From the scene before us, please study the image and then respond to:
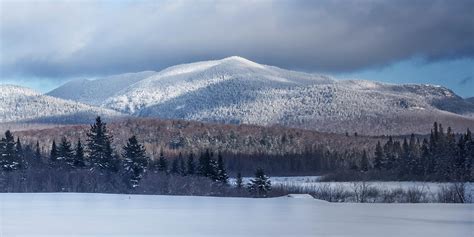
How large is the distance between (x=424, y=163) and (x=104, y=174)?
172ft

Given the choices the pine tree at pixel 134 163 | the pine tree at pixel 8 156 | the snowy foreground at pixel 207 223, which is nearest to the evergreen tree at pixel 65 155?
the pine tree at pixel 8 156

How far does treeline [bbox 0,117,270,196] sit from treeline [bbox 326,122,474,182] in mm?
35188

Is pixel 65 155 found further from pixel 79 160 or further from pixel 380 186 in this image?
pixel 380 186

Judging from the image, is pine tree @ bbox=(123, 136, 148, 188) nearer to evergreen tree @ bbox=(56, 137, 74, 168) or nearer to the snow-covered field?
evergreen tree @ bbox=(56, 137, 74, 168)

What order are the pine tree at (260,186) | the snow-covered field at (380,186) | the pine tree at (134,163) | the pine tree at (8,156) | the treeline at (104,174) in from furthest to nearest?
the pine tree at (8,156)
the pine tree at (134,163)
the snow-covered field at (380,186)
the treeline at (104,174)
the pine tree at (260,186)

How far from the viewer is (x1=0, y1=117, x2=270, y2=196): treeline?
78.1m

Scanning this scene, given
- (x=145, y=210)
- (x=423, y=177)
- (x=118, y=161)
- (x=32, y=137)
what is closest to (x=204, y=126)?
(x=32, y=137)

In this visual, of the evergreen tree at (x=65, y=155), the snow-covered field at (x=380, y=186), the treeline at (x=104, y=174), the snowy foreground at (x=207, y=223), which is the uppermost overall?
the evergreen tree at (x=65, y=155)

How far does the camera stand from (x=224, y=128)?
171 metres

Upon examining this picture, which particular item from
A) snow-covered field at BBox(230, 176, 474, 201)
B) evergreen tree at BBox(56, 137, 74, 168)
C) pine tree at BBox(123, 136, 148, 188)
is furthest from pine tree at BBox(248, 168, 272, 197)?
evergreen tree at BBox(56, 137, 74, 168)

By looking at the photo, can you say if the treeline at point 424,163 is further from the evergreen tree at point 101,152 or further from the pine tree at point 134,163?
the evergreen tree at point 101,152

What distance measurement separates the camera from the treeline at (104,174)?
7806 centimetres

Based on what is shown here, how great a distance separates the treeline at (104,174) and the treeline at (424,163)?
35.2 meters

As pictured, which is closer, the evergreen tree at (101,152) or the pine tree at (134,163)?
the pine tree at (134,163)
